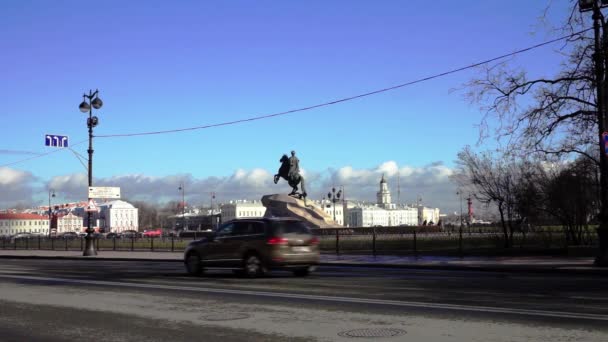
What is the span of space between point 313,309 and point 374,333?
2.63m

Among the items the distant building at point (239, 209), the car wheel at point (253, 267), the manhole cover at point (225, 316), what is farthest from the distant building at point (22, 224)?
the manhole cover at point (225, 316)

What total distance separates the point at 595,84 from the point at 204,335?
17.2 meters

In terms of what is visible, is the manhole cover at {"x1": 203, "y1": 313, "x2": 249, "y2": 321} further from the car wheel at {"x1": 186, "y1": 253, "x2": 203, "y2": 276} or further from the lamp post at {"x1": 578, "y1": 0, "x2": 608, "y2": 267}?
the lamp post at {"x1": 578, "y1": 0, "x2": 608, "y2": 267}

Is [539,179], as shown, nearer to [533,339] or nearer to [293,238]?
[293,238]

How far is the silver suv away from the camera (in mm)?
18141

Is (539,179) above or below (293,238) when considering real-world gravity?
above

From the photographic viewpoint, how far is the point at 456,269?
21344 mm

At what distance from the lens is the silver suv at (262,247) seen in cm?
1814

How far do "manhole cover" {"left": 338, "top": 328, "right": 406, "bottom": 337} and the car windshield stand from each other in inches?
382

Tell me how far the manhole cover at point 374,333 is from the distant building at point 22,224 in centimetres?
17650

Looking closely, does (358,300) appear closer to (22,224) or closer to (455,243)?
(455,243)

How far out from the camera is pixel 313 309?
11.0 metres

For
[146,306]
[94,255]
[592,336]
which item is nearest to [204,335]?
[146,306]

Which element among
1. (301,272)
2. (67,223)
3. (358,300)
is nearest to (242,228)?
(301,272)
